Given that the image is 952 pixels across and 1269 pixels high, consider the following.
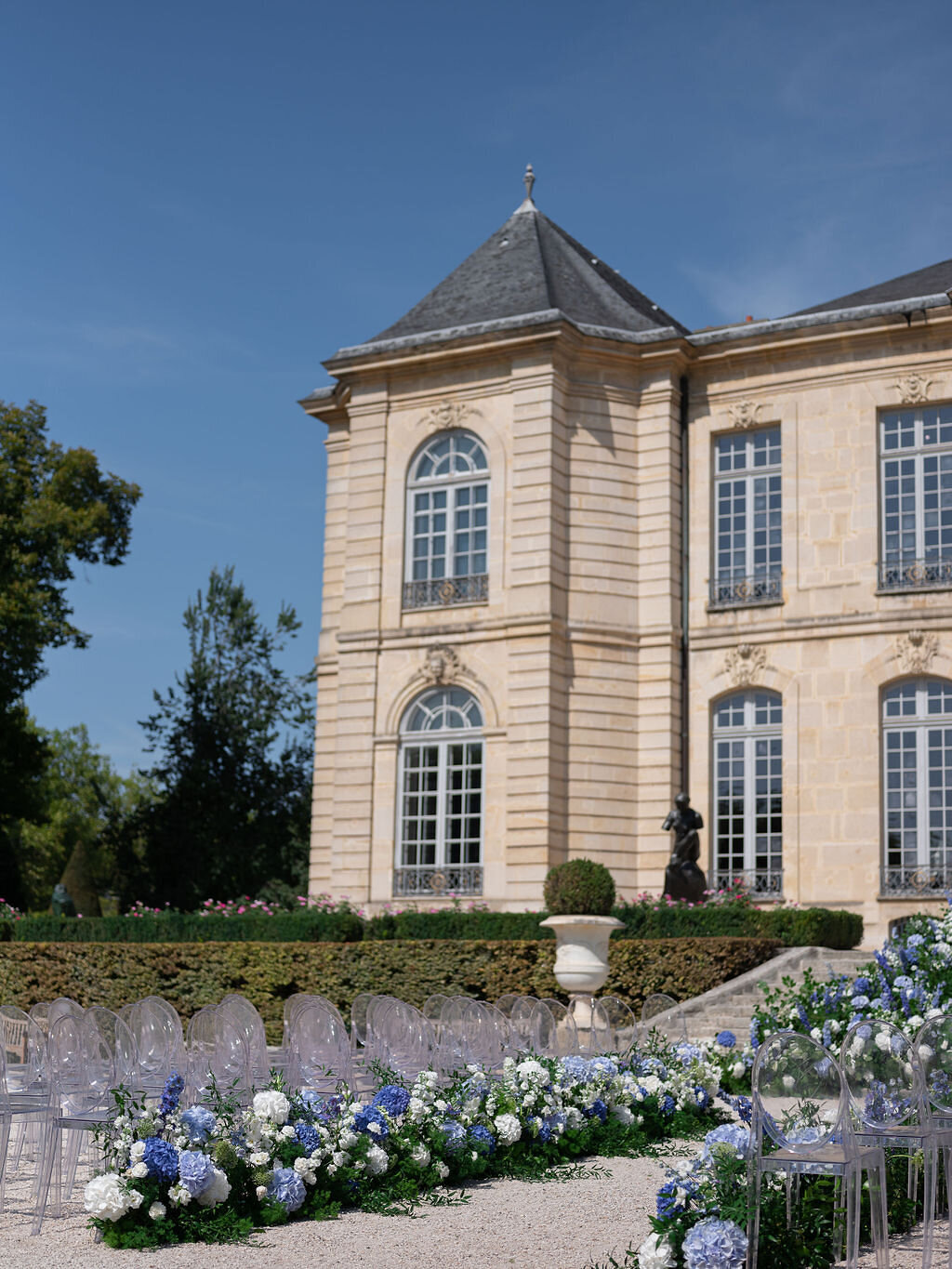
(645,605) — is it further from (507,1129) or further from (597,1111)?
(507,1129)

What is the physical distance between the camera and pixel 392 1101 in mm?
7594

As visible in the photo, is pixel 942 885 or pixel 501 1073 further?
pixel 942 885

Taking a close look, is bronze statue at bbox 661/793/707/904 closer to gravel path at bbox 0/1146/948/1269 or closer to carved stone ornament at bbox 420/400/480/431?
carved stone ornament at bbox 420/400/480/431

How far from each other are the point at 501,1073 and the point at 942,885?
10.7 metres

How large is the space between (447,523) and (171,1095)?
14392 millimetres

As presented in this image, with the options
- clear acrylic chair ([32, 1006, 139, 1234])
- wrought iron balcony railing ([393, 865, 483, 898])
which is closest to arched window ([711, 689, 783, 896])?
wrought iron balcony railing ([393, 865, 483, 898])

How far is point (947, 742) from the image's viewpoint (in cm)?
1836

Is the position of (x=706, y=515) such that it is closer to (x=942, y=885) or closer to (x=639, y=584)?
(x=639, y=584)

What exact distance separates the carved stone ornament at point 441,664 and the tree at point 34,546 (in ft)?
28.0

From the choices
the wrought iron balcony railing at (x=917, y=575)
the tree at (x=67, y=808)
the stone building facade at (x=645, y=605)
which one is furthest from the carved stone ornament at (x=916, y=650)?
the tree at (x=67, y=808)

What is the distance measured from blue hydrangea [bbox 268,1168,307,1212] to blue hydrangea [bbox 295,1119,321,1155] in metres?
0.19

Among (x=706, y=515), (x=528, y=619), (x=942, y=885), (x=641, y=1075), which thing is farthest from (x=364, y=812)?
(x=641, y=1075)

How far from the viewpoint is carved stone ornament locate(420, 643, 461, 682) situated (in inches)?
793

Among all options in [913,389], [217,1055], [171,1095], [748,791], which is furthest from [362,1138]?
[913,389]
